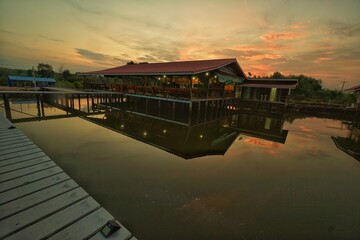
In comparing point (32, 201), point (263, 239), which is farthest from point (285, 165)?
point (32, 201)

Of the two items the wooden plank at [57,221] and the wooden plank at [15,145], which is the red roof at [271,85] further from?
the wooden plank at [57,221]

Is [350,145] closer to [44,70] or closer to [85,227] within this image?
[85,227]

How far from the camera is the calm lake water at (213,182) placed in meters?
3.30

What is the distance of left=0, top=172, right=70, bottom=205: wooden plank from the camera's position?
2.51m

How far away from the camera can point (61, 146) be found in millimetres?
7016

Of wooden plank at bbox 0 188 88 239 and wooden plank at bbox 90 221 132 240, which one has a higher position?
wooden plank at bbox 90 221 132 240

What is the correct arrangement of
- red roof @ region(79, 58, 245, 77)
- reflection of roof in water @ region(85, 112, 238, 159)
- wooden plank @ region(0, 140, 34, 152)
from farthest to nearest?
1. red roof @ region(79, 58, 245, 77)
2. reflection of roof in water @ region(85, 112, 238, 159)
3. wooden plank @ region(0, 140, 34, 152)

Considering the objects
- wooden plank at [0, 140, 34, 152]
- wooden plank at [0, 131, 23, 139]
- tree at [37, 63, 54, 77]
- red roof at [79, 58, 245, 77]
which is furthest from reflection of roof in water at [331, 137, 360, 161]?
tree at [37, 63, 54, 77]

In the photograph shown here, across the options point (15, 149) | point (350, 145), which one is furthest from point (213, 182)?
point (350, 145)

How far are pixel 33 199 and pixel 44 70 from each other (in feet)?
217

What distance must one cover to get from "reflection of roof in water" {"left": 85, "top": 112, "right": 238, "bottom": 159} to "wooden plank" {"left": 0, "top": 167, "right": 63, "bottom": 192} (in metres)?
4.34

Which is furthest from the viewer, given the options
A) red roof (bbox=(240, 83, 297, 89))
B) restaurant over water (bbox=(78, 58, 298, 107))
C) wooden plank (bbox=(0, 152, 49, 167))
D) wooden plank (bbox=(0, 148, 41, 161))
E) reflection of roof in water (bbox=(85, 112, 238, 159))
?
red roof (bbox=(240, 83, 297, 89))

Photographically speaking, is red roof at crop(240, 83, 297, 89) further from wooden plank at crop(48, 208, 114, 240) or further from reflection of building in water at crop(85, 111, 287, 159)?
wooden plank at crop(48, 208, 114, 240)

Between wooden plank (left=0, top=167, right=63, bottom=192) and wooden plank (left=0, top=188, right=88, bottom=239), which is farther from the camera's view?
wooden plank (left=0, top=167, right=63, bottom=192)
